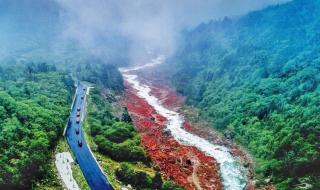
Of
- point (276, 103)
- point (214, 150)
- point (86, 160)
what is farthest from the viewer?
point (276, 103)

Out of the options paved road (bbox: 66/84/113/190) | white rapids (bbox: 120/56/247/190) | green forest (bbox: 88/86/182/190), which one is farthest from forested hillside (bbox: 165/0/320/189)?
paved road (bbox: 66/84/113/190)

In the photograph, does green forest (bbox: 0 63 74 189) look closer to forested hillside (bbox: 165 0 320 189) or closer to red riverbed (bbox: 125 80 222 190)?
red riverbed (bbox: 125 80 222 190)

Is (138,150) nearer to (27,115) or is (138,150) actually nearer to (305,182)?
(27,115)

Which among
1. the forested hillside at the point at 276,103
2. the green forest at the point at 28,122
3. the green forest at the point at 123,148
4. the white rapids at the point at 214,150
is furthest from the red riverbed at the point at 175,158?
the green forest at the point at 28,122

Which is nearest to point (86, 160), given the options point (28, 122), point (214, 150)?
point (28, 122)

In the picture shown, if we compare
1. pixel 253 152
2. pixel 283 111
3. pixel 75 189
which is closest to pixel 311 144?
pixel 253 152

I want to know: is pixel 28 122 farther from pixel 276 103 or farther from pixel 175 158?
pixel 276 103
